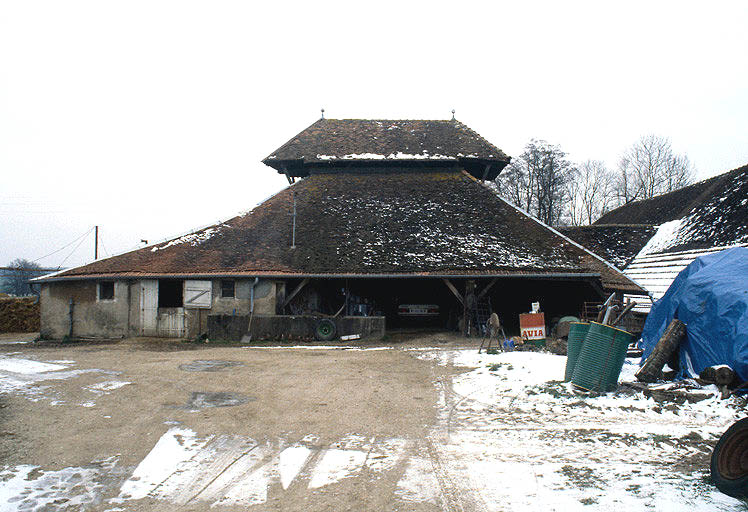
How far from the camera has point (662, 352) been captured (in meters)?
8.30

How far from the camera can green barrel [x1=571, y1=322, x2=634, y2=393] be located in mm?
7621

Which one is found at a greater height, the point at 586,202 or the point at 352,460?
the point at 586,202

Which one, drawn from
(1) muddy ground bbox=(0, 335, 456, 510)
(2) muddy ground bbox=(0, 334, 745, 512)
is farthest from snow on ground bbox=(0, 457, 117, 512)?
(1) muddy ground bbox=(0, 335, 456, 510)

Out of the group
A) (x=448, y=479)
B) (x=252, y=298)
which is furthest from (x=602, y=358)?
(x=252, y=298)

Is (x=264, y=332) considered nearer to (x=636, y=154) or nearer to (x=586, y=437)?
(x=586, y=437)

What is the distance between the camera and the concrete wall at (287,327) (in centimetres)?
1652

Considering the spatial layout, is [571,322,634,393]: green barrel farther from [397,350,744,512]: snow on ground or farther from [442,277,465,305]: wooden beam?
[442,277,465,305]: wooden beam

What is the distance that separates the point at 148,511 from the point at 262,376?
19.6 feet

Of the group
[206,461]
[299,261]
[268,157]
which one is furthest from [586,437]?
[268,157]

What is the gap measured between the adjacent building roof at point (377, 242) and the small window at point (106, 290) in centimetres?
58

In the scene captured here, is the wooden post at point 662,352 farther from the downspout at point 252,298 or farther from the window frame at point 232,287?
the window frame at point 232,287

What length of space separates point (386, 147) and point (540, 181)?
866 inches

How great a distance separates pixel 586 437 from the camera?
6.17 metres

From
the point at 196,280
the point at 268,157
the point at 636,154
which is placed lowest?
the point at 196,280
